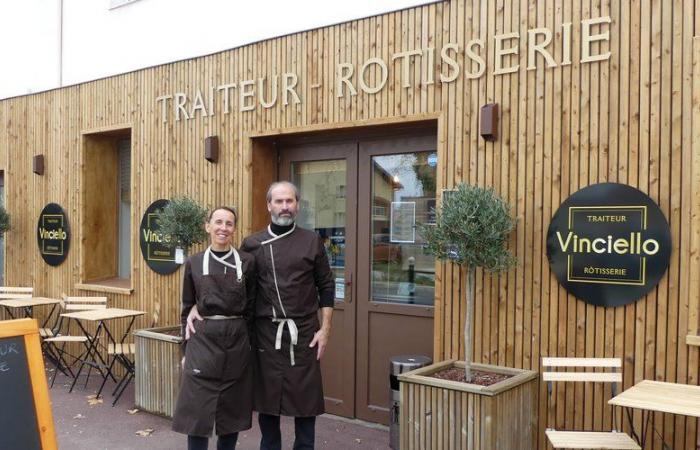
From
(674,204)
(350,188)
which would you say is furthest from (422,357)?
(674,204)

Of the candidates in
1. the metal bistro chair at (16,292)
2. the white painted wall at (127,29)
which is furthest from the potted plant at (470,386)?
the metal bistro chair at (16,292)

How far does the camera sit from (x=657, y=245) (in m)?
4.52

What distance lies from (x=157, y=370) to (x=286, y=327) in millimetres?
2498

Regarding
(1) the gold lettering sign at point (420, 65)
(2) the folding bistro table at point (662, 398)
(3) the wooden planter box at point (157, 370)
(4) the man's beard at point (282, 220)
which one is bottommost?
(3) the wooden planter box at point (157, 370)

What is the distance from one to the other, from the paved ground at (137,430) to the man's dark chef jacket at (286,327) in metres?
1.40

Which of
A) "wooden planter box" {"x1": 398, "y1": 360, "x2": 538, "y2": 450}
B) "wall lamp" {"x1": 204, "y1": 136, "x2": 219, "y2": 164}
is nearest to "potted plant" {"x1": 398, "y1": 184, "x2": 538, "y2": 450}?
"wooden planter box" {"x1": 398, "y1": 360, "x2": 538, "y2": 450}

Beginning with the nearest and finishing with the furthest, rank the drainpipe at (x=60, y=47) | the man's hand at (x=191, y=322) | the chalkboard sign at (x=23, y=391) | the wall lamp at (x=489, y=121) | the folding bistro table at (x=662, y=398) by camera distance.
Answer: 1. the chalkboard sign at (x=23, y=391)
2. the folding bistro table at (x=662, y=398)
3. the man's hand at (x=191, y=322)
4. the wall lamp at (x=489, y=121)
5. the drainpipe at (x=60, y=47)

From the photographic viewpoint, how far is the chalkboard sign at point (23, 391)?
329cm

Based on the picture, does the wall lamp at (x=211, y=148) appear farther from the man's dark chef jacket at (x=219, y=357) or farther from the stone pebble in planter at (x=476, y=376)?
the stone pebble in planter at (x=476, y=376)

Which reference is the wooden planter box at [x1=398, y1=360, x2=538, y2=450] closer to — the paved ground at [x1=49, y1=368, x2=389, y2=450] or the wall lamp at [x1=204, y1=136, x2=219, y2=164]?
the paved ground at [x1=49, y1=368, x2=389, y2=450]

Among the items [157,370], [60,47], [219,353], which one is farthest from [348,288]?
[60,47]

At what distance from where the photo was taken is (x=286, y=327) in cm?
420

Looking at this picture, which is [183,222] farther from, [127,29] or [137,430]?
[127,29]

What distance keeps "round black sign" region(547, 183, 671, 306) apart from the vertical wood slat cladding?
0.23 ft
